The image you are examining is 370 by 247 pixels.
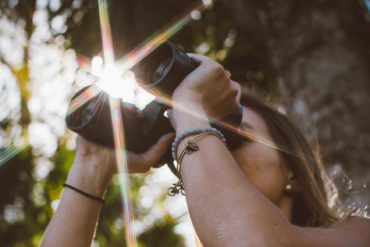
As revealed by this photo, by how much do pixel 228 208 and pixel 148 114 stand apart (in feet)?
2.05

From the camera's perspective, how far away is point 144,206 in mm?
7055

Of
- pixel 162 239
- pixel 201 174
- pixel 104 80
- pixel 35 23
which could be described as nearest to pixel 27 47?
pixel 35 23

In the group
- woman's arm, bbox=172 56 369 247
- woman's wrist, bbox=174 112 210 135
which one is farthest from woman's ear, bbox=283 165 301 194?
woman's wrist, bbox=174 112 210 135

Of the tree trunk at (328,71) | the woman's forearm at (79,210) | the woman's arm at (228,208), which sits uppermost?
the tree trunk at (328,71)

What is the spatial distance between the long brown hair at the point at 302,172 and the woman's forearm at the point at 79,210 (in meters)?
0.70

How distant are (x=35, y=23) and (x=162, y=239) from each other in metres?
4.11

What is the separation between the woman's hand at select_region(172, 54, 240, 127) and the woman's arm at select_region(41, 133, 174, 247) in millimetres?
288

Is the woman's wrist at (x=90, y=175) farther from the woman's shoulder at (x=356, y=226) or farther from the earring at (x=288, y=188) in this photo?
the woman's shoulder at (x=356, y=226)

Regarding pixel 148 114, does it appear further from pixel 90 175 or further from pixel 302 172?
pixel 302 172

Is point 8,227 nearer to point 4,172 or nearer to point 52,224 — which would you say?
point 4,172

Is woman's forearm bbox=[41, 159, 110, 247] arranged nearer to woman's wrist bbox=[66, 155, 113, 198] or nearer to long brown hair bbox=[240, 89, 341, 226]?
woman's wrist bbox=[66, 155, 113, 198]

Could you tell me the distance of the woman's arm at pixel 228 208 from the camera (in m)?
0.90

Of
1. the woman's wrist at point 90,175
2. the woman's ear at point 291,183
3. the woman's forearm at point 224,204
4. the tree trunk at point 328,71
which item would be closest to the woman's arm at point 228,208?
the woman's forearm at point 224,204

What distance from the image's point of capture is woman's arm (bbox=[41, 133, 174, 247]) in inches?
57.6
